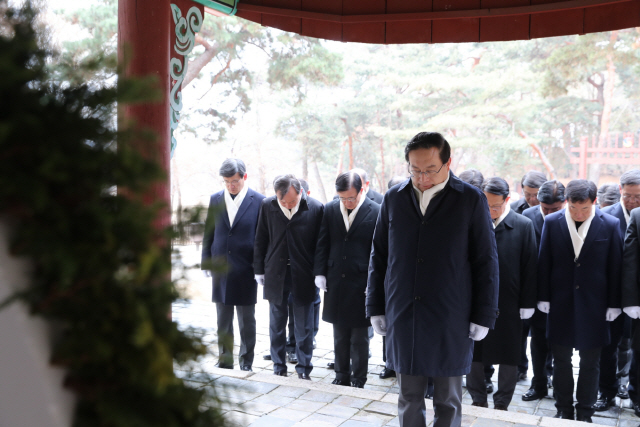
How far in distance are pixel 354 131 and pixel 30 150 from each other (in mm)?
Answer: 19242

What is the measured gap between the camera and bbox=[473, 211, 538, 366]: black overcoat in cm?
455

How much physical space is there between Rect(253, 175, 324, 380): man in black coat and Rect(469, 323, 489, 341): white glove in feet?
8.06

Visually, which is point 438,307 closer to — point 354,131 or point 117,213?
point 117,213

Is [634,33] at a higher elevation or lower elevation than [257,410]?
higher

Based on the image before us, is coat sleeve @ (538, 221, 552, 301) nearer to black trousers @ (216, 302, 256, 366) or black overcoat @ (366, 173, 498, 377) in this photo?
black overcoat @ (366, 173, 498, 377)

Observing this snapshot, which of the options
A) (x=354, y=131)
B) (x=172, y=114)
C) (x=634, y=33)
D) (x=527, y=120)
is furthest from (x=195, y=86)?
(x=172, y=114)

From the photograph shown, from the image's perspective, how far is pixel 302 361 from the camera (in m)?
5.51

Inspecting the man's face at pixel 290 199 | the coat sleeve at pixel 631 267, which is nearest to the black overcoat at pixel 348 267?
the man's face at pixel 290 199

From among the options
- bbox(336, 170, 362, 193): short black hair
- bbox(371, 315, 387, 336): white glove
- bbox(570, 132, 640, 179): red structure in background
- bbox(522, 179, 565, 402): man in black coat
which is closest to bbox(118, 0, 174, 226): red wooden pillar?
bbox(371, 315, 387, 336): white glove

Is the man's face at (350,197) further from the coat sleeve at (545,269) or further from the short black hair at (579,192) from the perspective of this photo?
the short black hair at (579,192)

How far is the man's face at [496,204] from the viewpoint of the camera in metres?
4.66

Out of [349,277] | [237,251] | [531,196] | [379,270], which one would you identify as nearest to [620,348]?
[531,196]

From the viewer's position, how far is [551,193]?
5387 millimetres

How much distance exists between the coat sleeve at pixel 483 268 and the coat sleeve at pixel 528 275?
1.49 m
